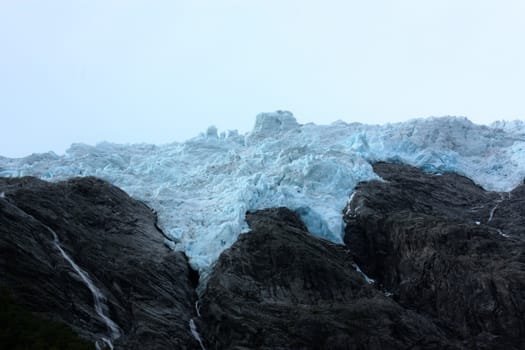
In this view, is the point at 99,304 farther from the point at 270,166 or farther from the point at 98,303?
the point at 270,166

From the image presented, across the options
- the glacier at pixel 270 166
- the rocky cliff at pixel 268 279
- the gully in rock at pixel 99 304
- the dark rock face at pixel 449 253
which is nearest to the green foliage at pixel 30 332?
the rocky cliff at pixel 268 279

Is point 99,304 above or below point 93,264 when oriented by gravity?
below

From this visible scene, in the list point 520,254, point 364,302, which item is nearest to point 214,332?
point 364,302

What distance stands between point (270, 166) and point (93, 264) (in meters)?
17.5

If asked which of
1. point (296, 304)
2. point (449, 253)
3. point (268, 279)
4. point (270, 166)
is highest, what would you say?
point (270, 166)

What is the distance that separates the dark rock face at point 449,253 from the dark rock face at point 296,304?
161 cm

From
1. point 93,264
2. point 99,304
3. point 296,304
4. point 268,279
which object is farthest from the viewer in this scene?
point 268,279

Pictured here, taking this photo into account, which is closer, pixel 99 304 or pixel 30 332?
pixel 30 332

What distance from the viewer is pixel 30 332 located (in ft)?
65.3

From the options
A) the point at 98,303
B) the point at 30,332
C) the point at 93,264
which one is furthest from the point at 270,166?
the point at 30,332

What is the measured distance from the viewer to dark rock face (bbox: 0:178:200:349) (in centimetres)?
2338

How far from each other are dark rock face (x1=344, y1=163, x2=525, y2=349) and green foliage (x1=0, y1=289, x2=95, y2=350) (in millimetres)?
15115

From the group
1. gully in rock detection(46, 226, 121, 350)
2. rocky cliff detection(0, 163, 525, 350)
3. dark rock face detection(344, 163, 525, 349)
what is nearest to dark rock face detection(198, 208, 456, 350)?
rocky cliff detection(0, 163, 525, 350)

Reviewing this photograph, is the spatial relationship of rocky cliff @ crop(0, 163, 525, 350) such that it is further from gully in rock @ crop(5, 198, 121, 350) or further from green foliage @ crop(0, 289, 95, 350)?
green foliage @ crop(0, 289, 95, 350)
